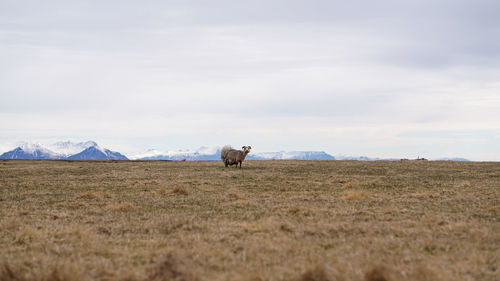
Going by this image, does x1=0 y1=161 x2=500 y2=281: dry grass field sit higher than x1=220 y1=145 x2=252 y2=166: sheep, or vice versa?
x1=220 y1=145 x2=252 y2=166: sheep

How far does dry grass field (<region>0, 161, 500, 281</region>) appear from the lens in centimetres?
855

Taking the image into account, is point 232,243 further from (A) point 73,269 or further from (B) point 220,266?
(A) point 73,269

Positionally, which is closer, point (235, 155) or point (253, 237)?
point (253, 237)

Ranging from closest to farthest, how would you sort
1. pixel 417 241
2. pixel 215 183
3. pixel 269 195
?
pixel 417 241, pixel 269 195, pixel 215 183

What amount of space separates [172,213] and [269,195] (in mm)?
6631

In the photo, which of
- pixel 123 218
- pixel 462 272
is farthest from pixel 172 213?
pixel 462 272

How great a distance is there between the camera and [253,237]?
11742mm

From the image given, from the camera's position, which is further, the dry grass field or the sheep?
the sheep

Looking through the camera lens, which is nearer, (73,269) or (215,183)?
(73,269)

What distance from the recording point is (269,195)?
70.7 ft

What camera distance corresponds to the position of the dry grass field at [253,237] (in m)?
8.55

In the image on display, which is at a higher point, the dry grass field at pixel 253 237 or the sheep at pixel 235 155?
the sheep at pixel 235 155

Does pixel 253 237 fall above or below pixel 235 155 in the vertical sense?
below

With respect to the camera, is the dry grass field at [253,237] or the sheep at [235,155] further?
the sheep at [235,155]
